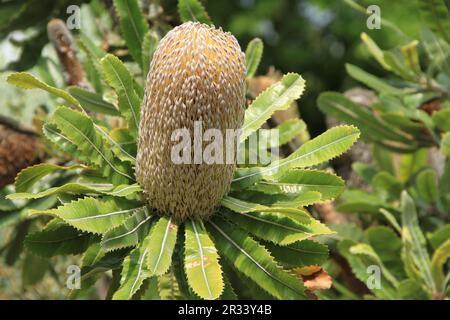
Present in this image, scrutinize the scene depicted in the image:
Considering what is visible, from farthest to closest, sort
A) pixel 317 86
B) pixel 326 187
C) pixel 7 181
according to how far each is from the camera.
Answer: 1. pixel 317 86
2. pixel 7 181
3. pixel 326 187

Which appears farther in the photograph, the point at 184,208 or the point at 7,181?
the point at 7,181

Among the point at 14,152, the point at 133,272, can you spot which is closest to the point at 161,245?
the point at 133,272

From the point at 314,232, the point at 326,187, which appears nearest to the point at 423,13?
the point at 326,187

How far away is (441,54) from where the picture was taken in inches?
88.3

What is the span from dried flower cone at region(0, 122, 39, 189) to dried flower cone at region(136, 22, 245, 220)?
2.29ft

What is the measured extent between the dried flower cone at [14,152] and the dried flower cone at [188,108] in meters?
0.70

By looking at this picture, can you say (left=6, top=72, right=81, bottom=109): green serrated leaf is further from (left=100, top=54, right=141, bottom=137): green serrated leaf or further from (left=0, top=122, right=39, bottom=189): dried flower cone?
(left=0, top=122, right=39, bottom=189): dried flower cone

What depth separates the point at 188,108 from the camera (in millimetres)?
1288

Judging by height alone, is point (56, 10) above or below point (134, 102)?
above

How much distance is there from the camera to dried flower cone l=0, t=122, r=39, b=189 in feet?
6.48

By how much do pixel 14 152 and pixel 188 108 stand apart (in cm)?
91

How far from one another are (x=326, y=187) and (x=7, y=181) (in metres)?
0.94

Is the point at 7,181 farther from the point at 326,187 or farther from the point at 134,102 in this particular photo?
the point at 326,187

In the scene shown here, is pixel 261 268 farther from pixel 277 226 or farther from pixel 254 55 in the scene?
pixel 254 55
